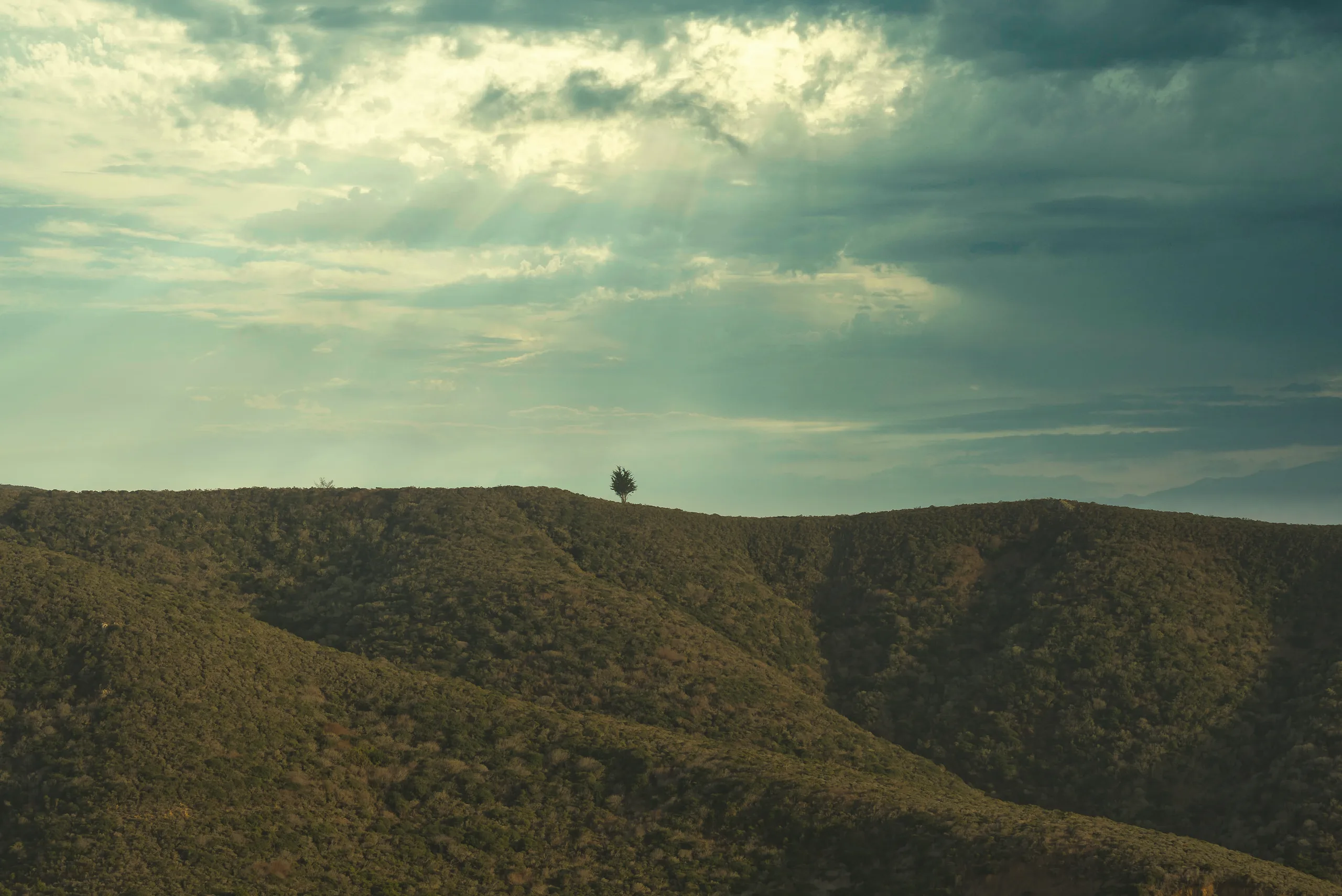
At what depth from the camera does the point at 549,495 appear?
89625 millimetres

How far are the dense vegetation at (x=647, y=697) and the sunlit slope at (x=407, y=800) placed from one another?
17 cm

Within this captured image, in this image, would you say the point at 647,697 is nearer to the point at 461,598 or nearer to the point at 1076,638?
the point at 461,598

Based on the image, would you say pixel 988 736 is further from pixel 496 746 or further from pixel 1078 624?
pixel 496 746

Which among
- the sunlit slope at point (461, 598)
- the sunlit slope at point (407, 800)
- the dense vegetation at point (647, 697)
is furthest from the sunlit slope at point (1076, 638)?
the sunlit slope at point (407, 800)

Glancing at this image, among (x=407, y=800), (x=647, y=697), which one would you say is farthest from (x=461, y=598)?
(x=407, y=800)

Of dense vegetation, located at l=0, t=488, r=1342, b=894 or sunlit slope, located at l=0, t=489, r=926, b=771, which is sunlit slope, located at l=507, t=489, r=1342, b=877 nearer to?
dense vegetation, located at l=0, t=488, r=1342, b=894

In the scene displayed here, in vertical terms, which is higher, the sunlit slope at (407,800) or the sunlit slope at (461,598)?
the sunlit slope at (461,598)

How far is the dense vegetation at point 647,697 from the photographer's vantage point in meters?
41.2

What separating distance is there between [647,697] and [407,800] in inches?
649

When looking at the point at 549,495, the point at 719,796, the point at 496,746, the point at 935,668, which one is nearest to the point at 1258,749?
the point at 935,668

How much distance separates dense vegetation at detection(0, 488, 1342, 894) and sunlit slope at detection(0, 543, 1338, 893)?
0.17 meters

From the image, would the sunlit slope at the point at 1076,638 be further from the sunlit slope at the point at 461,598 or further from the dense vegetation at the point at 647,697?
the sunlit slope at the point at 461,598

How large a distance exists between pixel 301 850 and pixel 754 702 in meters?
27.3

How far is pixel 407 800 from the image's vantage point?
4641cm
